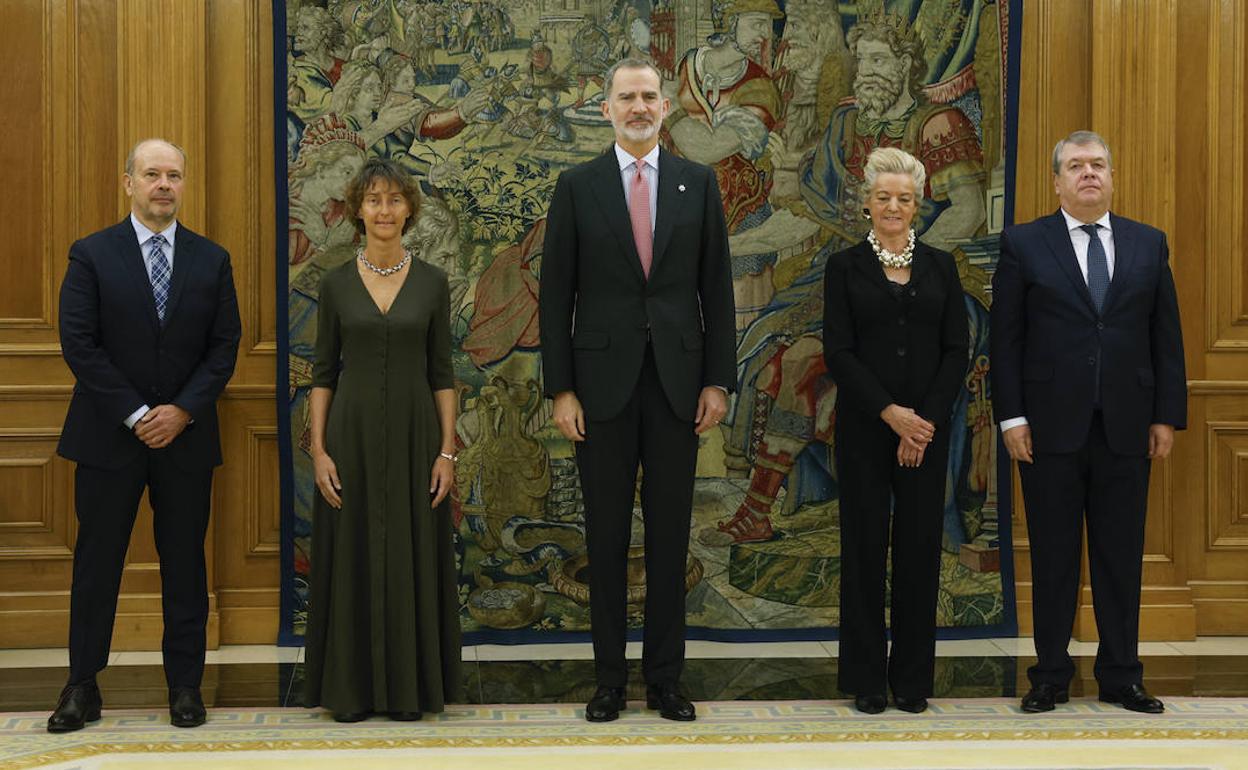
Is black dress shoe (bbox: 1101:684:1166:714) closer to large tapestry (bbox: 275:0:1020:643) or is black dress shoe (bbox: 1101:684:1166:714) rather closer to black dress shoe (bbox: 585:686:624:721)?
large tapestry (bbox: 275:0:1020:643)

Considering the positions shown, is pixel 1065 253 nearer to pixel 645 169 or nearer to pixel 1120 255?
pixel 1120 255

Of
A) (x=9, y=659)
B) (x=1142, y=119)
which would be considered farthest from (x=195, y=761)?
(x=1142, y=119)

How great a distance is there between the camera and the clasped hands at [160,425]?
3842mm

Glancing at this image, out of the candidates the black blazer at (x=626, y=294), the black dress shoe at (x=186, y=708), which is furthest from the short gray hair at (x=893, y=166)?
the black dress shoe at (x=186, y=708)

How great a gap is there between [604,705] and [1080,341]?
70.9 inches

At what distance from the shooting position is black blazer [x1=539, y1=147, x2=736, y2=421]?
3916 millimetres

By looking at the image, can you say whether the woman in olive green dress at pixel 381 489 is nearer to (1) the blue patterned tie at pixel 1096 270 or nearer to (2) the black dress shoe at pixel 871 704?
(2) the black dress shoe at pixel 871 704

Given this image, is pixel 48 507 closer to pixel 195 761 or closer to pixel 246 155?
pixel 246 155

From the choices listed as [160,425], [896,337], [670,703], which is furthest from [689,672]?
[160,425]

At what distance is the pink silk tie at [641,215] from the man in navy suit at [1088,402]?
1.14 meters

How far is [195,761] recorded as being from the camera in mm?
3518

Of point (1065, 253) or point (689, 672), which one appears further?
point (689, 672)

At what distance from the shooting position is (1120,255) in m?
4.17

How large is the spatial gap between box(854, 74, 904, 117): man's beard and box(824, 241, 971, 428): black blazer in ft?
Answer: 3.63
